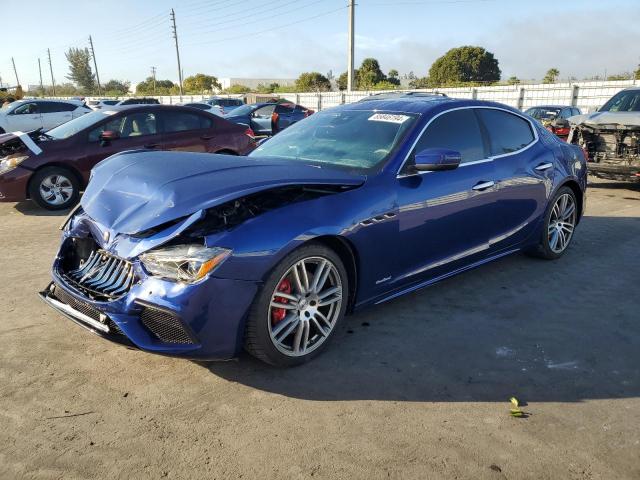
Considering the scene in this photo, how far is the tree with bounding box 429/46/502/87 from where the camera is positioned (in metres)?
72.3

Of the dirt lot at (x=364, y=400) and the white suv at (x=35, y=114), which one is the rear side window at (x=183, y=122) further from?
the white suv at (x=35, y=114)

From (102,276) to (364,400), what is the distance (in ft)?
5.56

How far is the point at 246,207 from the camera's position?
309 cm

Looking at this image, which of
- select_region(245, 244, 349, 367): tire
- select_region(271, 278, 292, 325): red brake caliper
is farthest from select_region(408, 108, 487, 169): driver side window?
select_region(271, 278, 292, 325): red brake caliper

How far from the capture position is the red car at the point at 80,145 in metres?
7.62

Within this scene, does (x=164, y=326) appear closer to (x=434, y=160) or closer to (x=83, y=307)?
(x=83, y=307)

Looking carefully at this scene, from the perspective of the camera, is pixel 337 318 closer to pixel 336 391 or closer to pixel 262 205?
pixel 336 391

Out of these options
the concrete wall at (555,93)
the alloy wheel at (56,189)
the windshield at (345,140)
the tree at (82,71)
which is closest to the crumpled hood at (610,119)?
the windshield at (345,140)

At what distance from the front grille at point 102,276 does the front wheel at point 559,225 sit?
157 inches

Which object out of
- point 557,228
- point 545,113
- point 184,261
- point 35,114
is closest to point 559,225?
point 557,228

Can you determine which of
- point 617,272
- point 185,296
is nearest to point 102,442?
point 185,296

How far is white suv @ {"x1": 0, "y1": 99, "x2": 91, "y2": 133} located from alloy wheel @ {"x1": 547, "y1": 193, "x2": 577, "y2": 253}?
15542 mm

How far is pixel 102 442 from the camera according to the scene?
2.54m

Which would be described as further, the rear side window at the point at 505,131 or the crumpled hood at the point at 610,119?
the crumpled hood at the point at 610,119
